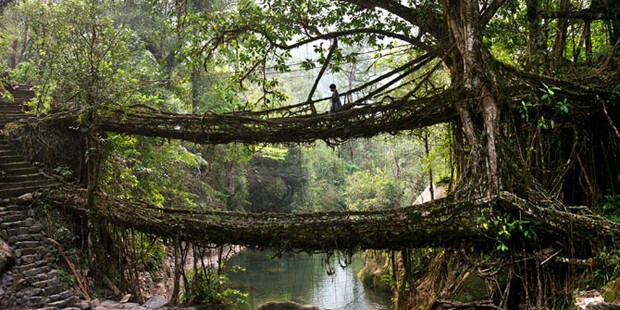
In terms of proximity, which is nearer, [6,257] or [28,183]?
[6,257]

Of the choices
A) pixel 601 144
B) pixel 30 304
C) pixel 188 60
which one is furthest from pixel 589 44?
pixel 30 304

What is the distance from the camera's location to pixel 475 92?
5.50 m

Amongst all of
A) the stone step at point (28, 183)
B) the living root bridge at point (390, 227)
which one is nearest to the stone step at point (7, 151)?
the stone step at point (28, 183)

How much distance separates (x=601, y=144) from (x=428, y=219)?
2665 mm

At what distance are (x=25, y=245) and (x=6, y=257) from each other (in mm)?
595

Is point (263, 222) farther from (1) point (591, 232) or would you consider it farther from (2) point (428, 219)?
(1) point (591, 232)

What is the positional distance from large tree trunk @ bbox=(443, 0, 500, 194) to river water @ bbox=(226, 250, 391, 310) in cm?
512

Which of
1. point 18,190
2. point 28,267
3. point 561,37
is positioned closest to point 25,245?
point 28,267

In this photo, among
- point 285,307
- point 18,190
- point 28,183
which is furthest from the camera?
point 285,307

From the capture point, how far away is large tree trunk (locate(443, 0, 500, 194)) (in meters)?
5.16

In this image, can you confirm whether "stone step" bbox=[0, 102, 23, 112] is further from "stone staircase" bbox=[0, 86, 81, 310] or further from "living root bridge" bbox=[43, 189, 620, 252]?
→ "living root bridge" bbox=[43, 189, 620, 252]

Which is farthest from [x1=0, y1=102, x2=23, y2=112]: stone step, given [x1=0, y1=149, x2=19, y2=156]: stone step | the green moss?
the green moss

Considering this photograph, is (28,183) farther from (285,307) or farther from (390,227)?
(390,227)

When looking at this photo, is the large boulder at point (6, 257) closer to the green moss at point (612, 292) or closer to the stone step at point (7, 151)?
the stone step at point (7, 151)
